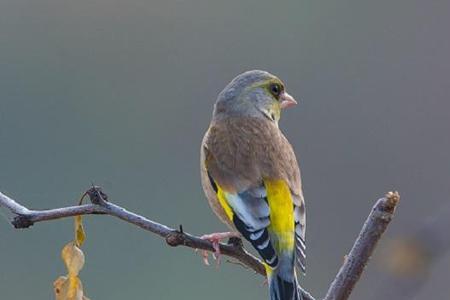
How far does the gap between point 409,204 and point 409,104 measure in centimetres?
549

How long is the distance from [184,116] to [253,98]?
1430cm

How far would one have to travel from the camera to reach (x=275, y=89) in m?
5.47

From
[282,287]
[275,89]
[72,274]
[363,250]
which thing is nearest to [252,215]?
[282,287]

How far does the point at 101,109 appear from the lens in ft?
67.9

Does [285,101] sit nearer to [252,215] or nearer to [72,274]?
[252,215]

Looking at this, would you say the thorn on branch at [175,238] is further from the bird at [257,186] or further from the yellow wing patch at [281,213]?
the yellow wing patch at [281,213]

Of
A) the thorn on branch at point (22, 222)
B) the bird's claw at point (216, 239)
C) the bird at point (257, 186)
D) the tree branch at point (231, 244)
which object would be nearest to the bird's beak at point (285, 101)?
the bird at point (257, 186)

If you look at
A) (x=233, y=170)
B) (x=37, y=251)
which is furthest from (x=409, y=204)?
(x=233, y=170)

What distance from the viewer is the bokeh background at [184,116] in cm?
1539

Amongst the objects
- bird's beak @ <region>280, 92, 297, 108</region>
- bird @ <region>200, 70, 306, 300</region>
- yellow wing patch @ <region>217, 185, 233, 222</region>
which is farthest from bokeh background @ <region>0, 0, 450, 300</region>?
yellow wing patch @ <region>217, 185, 233, 222</region>

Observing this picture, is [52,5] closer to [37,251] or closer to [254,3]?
[254,3]

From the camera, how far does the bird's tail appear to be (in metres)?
3.58

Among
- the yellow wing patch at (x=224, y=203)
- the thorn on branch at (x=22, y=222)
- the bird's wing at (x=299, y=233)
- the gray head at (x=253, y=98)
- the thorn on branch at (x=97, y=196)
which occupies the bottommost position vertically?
the thorn on branch at (x=22, y=222)

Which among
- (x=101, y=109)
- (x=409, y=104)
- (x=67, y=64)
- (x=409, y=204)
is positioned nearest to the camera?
(x=409, y=204)
